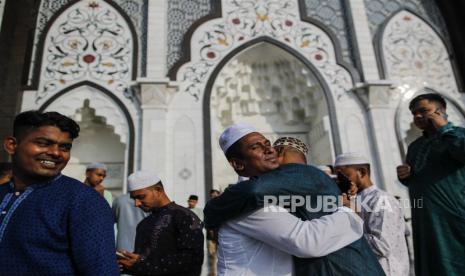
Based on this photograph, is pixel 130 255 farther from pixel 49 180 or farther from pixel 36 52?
pixel 36 52

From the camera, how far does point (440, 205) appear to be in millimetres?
1421

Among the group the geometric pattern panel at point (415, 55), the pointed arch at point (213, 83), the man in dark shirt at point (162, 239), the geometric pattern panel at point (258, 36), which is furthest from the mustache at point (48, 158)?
the geometric pattern panel at point (415, 55)

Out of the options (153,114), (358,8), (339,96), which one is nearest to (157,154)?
(153,114)

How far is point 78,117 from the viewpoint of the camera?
4910 mm

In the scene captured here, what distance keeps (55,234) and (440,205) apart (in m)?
1.41

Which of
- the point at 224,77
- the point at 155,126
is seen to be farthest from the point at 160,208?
the point at 224,77

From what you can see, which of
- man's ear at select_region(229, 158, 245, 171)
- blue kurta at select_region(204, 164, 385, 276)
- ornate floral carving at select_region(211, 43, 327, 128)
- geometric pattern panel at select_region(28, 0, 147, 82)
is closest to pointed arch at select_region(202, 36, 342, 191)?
ornate floral carving at select_region(211, 43, 327, 128)

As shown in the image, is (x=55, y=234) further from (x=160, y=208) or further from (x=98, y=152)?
Result: (x=98, y=152)

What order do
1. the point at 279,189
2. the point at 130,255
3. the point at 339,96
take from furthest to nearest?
the point at 339,96 → the point at 130,255 → the point at 279,189

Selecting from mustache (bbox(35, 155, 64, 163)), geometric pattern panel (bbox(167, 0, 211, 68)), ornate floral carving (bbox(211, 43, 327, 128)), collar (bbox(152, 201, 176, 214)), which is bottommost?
collar (bbox(152, 201, 176, 214))

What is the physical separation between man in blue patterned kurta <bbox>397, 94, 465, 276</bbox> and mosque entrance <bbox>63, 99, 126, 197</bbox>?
4.48 metres

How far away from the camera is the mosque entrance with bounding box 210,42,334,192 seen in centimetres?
549

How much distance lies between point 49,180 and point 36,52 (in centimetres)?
488

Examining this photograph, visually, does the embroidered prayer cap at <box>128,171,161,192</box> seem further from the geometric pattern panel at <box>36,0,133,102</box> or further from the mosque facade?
the geometric pattern panel at <box>36,0,133,102</box>
